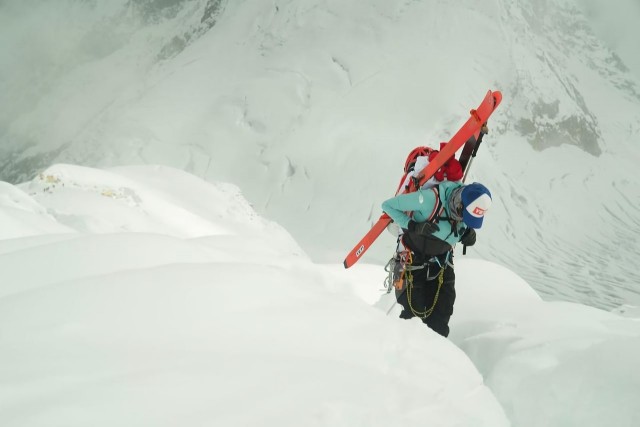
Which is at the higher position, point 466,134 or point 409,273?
point 466,134

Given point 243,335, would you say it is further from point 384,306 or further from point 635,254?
point 635,254

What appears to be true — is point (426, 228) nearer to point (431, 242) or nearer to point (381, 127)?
point (431, 242)

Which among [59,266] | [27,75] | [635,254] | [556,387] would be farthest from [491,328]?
[27,75]

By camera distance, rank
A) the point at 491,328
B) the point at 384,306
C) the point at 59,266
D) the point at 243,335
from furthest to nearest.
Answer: the point at 384,306 → the point at 491,328 → the point at 59,266 → the point at 243,335

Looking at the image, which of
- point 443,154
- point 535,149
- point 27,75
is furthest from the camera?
point 27,75

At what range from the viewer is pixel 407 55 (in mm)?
31281

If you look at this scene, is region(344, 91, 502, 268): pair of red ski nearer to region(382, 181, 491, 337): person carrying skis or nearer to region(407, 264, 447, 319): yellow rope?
region(382, 181, 491, 337): person carrying skis

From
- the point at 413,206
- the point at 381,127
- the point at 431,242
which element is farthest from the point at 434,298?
the point at 381,127

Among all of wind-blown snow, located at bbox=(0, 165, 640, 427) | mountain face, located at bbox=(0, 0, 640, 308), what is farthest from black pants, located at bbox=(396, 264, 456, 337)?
mountain face, located at bbox=(0, 0, 640, 308)

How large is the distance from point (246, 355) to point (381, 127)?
27539mm

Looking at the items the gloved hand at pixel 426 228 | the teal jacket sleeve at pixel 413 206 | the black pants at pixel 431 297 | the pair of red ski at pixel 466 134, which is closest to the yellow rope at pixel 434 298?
the black pants at pixel 431 297

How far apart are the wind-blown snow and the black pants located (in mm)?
483

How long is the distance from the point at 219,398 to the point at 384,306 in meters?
4.41

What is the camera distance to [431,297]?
14.3 feet
